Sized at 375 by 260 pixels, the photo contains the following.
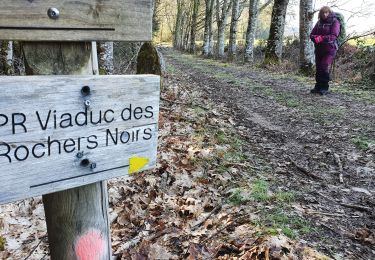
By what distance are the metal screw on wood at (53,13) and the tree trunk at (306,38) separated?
1192 cm

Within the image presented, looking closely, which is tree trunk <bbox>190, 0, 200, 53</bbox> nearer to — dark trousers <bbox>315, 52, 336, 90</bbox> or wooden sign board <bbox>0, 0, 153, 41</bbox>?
dark trousers <bbox>315, 52, 336, 90</bbox>

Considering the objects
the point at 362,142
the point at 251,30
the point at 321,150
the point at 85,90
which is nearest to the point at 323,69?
the point at 362,142

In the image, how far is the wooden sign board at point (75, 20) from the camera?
4.00ft

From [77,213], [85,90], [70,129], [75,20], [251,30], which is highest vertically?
[251,30]

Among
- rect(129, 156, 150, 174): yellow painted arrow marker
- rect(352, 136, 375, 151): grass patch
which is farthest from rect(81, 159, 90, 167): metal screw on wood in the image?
rect(352, 136, 375, 151): grass patch

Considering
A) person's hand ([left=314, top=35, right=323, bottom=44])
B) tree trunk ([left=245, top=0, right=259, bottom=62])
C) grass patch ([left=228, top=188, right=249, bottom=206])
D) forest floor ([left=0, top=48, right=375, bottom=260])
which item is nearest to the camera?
forest floor ([left=0, top=48, right=375, bottom=260])

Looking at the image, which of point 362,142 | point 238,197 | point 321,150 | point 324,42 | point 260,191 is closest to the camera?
point 238,197

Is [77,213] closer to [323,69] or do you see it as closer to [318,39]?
[323,69]

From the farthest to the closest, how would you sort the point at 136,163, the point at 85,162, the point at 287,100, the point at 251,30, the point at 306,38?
the point at 251,30 → the point at 306,38 → the point at 287,100 → the point at 136,163 → the point at 85,162

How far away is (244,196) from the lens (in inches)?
135

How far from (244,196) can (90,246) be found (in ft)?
6.65

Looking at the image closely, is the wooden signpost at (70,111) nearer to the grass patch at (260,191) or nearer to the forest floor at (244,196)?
the forest floor at (244,196)

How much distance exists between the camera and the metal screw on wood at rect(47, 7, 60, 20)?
1.27m

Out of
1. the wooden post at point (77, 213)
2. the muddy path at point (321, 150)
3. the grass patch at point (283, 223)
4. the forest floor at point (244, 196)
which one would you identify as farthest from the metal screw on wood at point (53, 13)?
the muddy path at point (321, 150)
